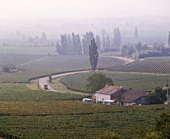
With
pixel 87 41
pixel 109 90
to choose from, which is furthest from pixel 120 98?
pixel 87 41

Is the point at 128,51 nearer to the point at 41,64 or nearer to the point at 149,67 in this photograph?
the point at 41,64

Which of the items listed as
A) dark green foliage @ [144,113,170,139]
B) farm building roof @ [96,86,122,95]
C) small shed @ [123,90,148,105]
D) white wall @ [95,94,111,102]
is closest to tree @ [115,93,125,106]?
small shed @ [123,90,148,105]

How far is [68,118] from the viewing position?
42719 millimetres

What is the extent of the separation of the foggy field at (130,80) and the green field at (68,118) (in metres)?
11.8

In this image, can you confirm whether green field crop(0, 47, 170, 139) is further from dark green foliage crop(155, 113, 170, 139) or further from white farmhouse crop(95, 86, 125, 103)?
white farmhouse crop(95, 86, 125, 103)

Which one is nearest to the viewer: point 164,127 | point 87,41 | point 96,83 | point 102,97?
point 164,127

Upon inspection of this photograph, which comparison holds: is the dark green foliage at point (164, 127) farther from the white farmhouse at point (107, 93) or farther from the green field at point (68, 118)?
the white farmhouse at point (107, 93)

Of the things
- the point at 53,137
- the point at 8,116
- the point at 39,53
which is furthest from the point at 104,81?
the point at 39,53

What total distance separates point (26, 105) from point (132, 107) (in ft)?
33.6

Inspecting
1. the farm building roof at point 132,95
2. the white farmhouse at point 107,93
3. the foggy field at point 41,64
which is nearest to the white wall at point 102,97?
the white farmhouse at point 107,93

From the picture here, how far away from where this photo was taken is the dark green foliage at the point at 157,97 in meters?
51.7

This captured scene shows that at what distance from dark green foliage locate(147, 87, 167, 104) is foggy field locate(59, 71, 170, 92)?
1041 cm

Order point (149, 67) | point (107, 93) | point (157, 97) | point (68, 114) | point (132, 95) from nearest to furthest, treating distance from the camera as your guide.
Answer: point (68, 114)
point (157, 97)
point (132, 95)
point (107, 93)
point (149, 67)

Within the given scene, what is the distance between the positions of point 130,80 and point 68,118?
33.4 m
